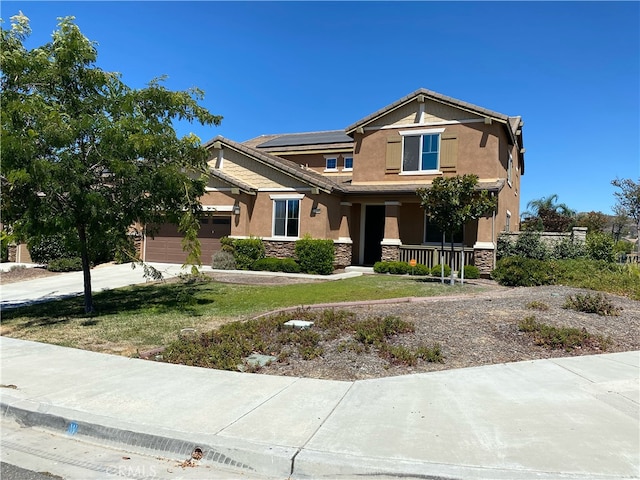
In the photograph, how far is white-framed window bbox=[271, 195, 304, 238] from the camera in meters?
20.1

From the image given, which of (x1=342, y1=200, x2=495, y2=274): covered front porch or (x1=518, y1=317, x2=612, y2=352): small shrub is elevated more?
(x1=342, y1=200, x2=495, y2=274): covered front porch

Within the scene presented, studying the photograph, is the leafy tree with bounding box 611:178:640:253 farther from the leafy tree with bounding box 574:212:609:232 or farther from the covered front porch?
the covered front porch

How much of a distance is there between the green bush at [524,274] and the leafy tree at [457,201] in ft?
7.62

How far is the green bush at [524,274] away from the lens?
14288 mm

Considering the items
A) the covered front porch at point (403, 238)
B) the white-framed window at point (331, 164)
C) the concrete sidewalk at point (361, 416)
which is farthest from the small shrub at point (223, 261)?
the concrete sidewalk at point (361, 416)

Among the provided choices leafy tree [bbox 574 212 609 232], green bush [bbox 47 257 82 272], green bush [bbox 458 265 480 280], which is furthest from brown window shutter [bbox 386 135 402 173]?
leafy tree [bbox 574 212 609 232]

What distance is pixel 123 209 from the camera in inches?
400

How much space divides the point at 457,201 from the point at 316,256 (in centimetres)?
686

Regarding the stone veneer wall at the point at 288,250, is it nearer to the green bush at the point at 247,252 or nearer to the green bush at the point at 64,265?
the green bush at the point at 247,252

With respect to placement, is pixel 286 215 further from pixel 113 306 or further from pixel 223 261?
pixel 113 306

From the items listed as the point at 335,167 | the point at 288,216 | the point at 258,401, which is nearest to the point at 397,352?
the point at 258,401

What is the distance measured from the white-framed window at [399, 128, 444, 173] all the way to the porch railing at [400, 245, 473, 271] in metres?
3.31

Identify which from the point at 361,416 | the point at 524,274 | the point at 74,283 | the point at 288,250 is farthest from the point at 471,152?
the point at 361,416

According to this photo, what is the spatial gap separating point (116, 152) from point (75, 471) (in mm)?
7026
